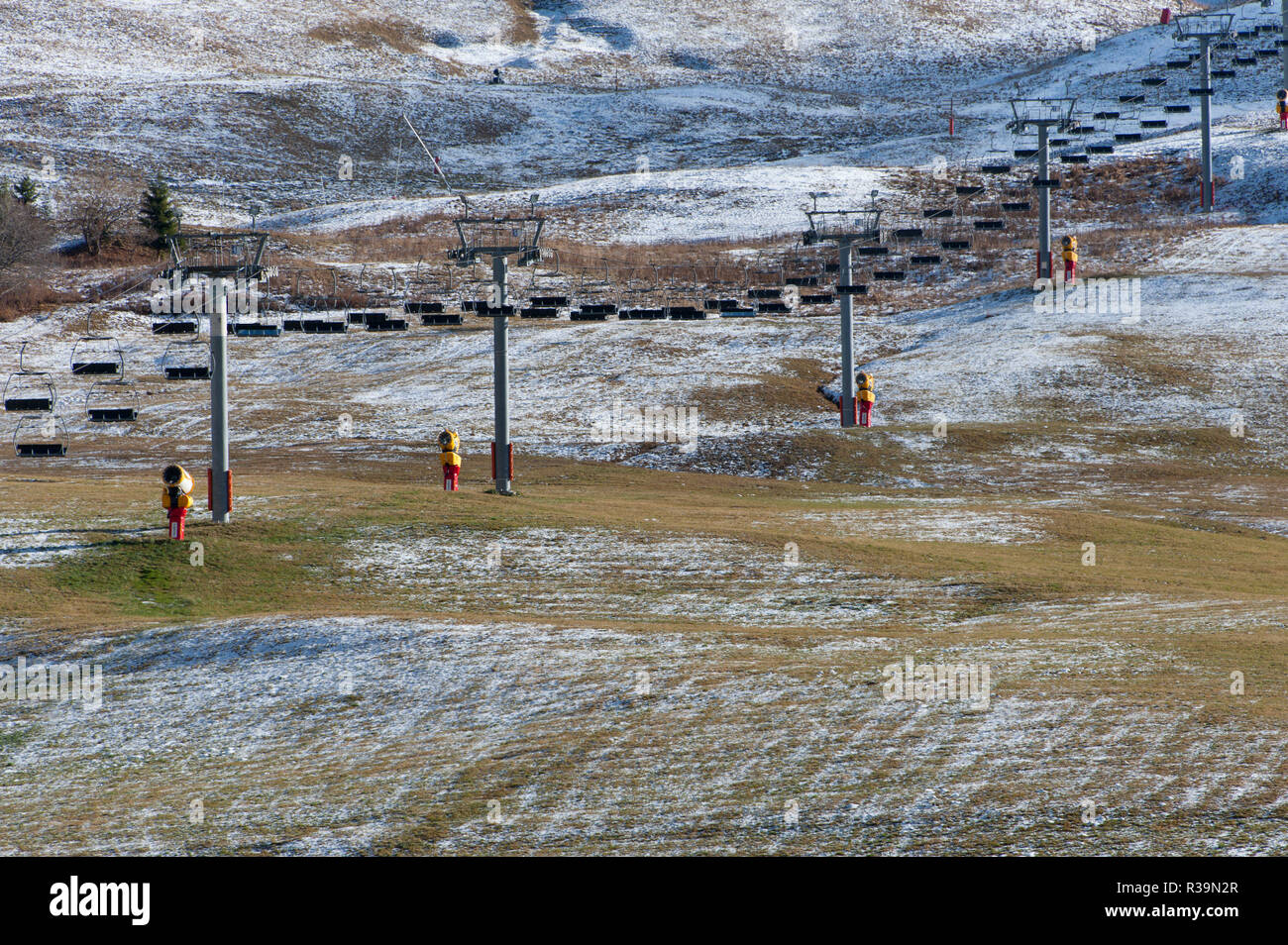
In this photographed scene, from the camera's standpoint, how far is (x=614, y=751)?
630 inches

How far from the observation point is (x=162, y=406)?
6359 cm

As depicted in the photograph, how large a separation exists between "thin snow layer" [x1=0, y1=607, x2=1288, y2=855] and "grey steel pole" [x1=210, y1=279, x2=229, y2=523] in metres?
8.43

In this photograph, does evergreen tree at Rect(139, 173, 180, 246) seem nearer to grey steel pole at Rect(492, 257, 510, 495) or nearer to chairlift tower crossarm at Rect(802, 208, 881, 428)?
chairlift tower crossarm at Rect(802, 208, 881, 428)

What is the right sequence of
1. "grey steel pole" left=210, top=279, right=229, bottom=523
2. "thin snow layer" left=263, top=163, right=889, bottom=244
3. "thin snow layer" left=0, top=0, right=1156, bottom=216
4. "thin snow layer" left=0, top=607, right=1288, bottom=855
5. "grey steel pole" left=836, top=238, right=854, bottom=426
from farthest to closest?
1. "thin snow layer" left=0, top=0, right=1156, bottom=216
2. "thin snow layer" left=263, top=163, right=889, bottom=244
3. "grey steel pole" left=836, top=238, right=854, bottom=426
4. "grey steel pole" left=210, top=279, right=229, bottom=523
5. "thin snow layer" left=0, top=607, right=1288, bottom=855

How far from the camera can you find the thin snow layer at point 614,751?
13406 mm

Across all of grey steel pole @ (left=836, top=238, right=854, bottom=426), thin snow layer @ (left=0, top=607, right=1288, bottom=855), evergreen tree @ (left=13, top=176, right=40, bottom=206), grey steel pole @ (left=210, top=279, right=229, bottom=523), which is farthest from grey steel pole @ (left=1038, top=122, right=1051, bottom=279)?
evergreen tree @ (left=13, top=176, right=40, bottom=206)

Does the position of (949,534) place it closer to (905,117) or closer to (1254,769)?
(1254,769)

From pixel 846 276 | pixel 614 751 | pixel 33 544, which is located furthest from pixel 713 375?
pixel 614 751

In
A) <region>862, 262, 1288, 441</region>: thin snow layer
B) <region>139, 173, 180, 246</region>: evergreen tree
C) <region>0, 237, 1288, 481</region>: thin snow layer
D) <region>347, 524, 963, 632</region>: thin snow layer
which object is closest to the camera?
<region>347, 524, 963, 632</region>: thin snow layer

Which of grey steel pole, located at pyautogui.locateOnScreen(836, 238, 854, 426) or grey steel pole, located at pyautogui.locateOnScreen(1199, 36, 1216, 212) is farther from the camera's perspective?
grey steel pole, located at pyautogui.locateOnScreen(1199, 36, 1216, 212)

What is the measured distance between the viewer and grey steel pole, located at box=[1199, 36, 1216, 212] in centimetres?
7106

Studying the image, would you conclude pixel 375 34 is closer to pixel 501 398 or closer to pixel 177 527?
pixel 501 398

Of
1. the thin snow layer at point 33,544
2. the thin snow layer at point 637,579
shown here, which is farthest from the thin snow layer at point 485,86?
the thin snow layer at point 637,579

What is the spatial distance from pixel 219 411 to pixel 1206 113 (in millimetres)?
73404
